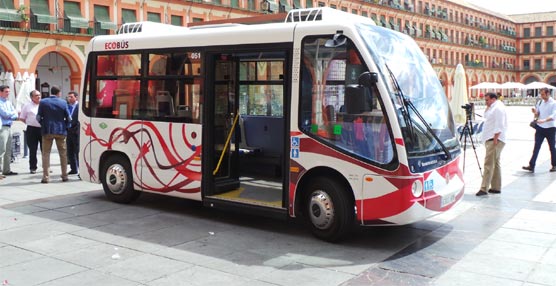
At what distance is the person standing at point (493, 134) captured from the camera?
390 inches

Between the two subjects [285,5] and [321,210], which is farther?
[285,5]

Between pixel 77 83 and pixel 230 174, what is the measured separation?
32359mm

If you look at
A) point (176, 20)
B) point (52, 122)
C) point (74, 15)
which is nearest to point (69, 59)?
point (74, 15)

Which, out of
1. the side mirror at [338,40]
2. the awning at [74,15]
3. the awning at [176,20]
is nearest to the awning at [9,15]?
the awning at [74,15]

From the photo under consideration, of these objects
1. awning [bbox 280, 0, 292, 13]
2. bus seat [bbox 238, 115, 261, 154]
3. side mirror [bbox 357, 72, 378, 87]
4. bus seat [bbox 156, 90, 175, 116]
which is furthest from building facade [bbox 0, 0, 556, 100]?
side mirror [bbox 357, 72, 378, 87]

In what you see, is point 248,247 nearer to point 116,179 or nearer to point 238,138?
point 238,138

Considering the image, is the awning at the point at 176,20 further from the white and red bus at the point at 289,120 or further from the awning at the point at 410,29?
the awning at the point at 410,29

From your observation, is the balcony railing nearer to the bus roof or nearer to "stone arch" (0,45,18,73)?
"stone arch" (0,45,18,73)

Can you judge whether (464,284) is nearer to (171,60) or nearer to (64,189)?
(171,60)

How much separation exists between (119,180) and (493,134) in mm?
6191

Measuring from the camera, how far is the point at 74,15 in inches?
1474

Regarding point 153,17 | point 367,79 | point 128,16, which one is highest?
point 153,17

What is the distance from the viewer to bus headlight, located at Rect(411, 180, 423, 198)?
21.5ft

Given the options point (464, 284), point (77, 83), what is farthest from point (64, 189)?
point (77, 83)
